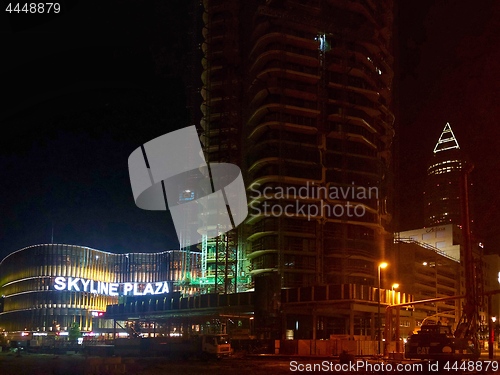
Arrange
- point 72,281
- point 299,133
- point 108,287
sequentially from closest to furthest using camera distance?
1. point 299,133
2. point 72,281
3. point 108,287

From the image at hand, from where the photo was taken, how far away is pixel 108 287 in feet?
403

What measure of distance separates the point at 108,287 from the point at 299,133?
5751 centimetres

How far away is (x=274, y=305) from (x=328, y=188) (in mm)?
25251

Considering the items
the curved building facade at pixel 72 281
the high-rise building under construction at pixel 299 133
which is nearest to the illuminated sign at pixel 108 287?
the curved building facade at pixel 72 281

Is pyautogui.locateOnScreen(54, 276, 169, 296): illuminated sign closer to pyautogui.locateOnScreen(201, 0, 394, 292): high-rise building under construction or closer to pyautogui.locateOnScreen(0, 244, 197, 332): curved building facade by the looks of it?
pyautogui.locateOnScreen(0, 244, 197, 332): curved building facade

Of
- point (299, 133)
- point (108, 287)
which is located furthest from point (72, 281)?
point (299, 133)

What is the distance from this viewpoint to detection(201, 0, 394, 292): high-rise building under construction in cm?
8275

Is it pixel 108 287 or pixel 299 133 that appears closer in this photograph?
pixel 299 133

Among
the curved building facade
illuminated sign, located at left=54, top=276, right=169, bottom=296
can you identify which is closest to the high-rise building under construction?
illuminated sign, located at left=54, top=276, right=169, bottom=296

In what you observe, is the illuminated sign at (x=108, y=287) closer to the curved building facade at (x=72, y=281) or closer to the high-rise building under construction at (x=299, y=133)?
the curved building facade at (x=72, y=281)

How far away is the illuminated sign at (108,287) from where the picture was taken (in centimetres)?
11619

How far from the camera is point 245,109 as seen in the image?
9006 centimetres

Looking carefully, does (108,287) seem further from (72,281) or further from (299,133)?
(299,133)

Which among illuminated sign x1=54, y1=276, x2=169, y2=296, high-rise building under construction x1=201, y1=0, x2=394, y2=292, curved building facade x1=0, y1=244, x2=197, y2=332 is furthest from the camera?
illuminated sign x1=54, y1=276, x2=169, y2=296
